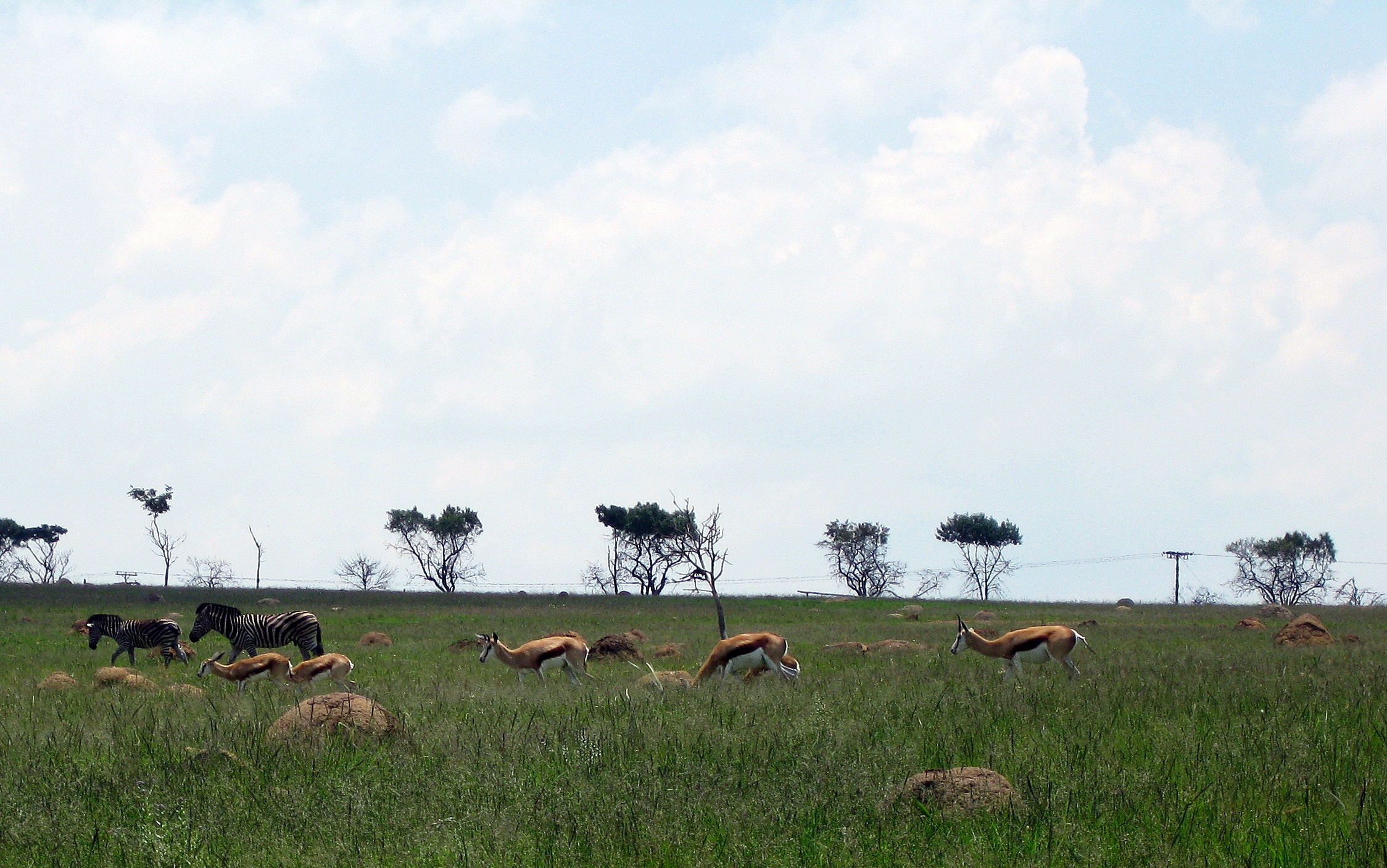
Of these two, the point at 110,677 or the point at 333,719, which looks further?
the point at 110,677

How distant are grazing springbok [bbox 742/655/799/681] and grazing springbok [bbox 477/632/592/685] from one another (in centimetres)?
273

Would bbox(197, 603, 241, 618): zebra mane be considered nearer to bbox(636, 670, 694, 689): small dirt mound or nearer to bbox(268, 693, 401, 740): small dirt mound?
bbox(636, 670, 694, 689): small dirt mound

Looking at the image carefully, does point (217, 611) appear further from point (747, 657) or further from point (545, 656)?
point (747, 657)

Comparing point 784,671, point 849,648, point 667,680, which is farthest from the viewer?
point 849,648

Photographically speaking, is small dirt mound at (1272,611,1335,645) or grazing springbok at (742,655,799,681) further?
small dirt mound at (1272,611,1335,645)

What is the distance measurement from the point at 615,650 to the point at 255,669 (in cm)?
859

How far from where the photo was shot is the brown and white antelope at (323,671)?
53.2 feet

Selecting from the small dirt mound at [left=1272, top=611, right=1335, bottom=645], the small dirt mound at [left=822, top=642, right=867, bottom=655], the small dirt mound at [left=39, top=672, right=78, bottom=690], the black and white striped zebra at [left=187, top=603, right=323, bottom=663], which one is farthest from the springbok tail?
the black and white striped zebra at [left=187, top=603, right=323, bottom=663]

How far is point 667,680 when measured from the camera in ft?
50.9

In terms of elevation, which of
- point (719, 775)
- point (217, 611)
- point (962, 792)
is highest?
point (962, 792)

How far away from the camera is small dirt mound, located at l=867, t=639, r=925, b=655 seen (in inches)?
896

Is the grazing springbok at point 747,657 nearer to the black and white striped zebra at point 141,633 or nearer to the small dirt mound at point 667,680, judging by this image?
the small dirt mound at point 667,680

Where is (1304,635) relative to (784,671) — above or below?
below

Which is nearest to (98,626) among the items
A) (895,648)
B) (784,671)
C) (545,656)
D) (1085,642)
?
(545,656)
